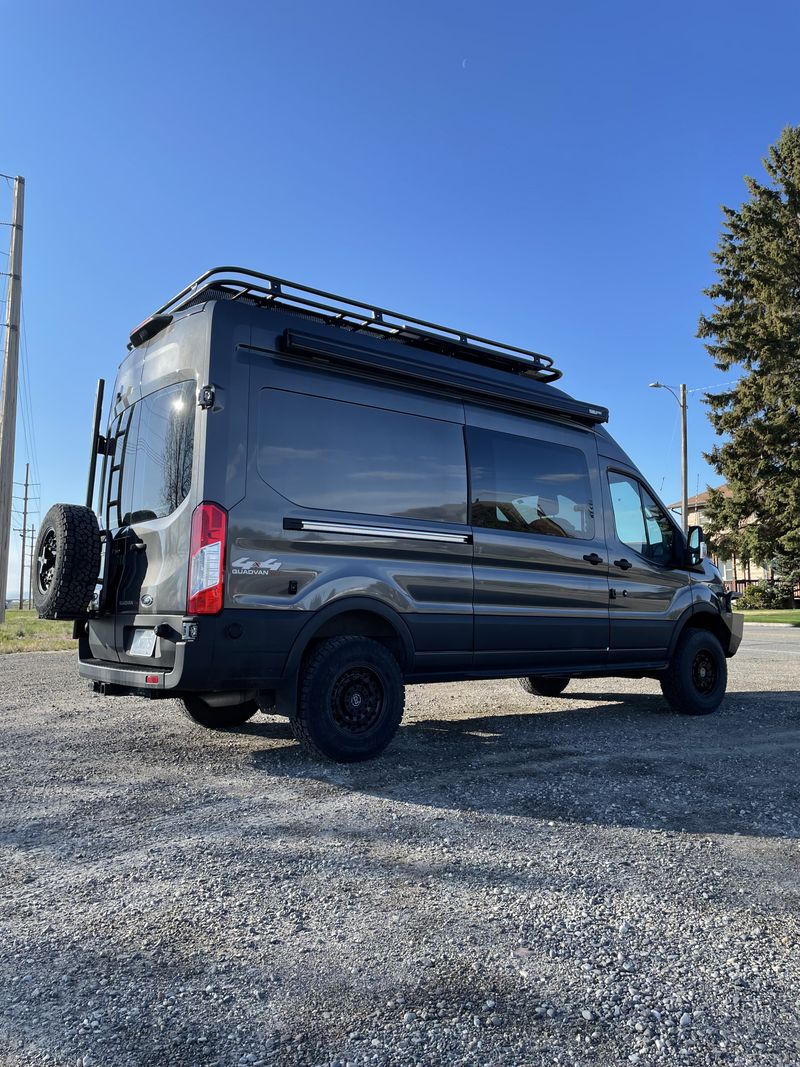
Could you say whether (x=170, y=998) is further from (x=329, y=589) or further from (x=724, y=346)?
(x=724, y=346)

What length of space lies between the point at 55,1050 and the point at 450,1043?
3.20 ft

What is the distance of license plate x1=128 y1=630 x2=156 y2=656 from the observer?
4703 millimetres

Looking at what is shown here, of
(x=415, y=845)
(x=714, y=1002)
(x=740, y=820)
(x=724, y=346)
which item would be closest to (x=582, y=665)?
(x=740, y=820)

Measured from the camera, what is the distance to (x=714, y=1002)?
2.20 metres

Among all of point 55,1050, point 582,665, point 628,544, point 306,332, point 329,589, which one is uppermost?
point 306,332

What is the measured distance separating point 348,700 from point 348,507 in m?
1.22

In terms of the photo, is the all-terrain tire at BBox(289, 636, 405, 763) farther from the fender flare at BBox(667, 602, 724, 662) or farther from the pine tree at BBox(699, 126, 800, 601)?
the pine tree at BBox(699, 126, 800, 601)

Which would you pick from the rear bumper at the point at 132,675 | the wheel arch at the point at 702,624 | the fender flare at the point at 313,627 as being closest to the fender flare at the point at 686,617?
the wheel arch at the point at 702,624

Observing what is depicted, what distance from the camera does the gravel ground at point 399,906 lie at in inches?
79.7

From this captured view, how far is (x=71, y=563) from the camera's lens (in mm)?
5082

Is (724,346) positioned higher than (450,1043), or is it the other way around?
(724,346)

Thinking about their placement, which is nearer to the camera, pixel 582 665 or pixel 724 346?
pixel 582 665

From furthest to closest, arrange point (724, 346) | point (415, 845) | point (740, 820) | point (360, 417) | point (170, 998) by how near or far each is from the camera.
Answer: point (724, 346)
point (360, 417)
point (740, 820)
point (415, 845)
point (170, 998)

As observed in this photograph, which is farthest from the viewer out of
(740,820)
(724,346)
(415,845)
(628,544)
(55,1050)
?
(724,346)
